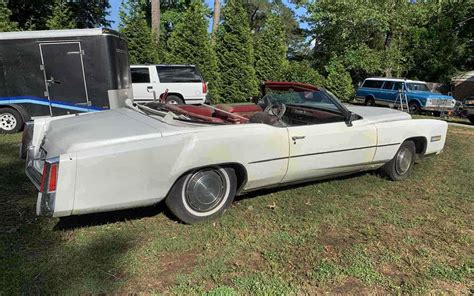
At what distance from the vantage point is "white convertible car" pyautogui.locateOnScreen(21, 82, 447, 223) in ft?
9.61

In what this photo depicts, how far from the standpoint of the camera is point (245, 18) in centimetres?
1788

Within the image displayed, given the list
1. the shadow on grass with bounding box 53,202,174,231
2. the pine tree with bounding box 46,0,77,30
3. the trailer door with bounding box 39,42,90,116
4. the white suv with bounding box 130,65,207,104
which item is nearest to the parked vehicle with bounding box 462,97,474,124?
the white suv with bounding box 130,65,207,104

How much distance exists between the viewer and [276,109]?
4348 mm

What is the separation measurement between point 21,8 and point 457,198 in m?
21.9

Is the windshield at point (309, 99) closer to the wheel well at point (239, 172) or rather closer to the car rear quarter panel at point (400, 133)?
the car rear quarter panel at point (400, 133)

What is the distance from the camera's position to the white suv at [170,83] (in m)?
12.4

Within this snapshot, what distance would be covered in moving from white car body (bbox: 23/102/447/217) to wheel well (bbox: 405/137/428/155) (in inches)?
22.7

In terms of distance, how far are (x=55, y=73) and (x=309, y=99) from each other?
6151mm

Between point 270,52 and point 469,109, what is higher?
point 270,52

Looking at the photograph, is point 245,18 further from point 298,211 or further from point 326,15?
point 298,211

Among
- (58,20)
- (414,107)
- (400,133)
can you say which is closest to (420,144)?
(400,133)

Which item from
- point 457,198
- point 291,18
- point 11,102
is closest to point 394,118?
point 457,198

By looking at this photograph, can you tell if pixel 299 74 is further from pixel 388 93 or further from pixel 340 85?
pixel 388 93

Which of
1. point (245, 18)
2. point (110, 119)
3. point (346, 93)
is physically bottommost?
point (346, 93)
